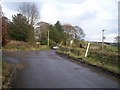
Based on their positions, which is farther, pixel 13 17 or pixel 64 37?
pixel 64 37

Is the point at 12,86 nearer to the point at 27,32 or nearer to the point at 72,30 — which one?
the point at 27,32

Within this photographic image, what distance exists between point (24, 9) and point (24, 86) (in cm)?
7522

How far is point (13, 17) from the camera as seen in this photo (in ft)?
274

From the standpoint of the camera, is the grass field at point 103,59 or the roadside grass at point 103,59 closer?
the roadside grass at point 103,59

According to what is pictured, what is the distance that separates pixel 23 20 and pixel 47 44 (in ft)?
38.2

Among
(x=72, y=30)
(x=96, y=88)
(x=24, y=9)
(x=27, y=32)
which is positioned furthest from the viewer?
(x=72, y=30)

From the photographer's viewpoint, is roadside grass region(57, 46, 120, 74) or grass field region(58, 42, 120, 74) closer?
roadside grass region(57, 46, 120, 74)

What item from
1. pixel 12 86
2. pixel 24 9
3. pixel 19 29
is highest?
pixel 24 9

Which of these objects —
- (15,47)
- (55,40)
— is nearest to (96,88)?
(15,47)

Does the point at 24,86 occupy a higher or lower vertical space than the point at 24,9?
lower

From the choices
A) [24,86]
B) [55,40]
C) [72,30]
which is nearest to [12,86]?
[24,86]

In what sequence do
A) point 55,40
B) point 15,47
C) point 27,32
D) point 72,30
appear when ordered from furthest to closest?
point 72,30 → point 55,40 → point 27,32 → point 15,47

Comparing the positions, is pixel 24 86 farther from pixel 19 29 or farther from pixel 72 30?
pixel 72 30

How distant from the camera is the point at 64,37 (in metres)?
99.2
